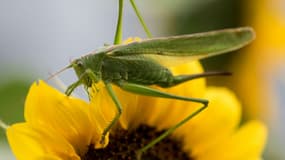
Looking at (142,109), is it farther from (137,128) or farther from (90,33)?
(90,33)

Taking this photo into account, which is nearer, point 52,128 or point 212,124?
point 52,128

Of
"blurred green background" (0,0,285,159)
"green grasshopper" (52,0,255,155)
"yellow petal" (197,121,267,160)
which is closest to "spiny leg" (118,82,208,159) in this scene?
"green grasshopper" (52,0,255,155)

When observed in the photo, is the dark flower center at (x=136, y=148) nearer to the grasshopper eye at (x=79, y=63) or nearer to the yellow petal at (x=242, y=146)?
the yellow petal at (x=242, y=146)

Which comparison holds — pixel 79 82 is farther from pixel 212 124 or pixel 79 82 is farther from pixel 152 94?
pixel 212 124

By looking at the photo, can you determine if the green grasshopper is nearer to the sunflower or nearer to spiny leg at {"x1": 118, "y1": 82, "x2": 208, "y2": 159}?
spiny leg at {"x1": 118, "y1": 82, "x2": 208, "y2": 159}

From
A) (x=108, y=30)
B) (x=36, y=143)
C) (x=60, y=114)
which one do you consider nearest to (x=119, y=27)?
(x=60, y=114)

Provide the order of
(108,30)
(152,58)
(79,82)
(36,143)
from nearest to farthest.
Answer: (36,143)
(79,82)
(152,58)
(108,30)

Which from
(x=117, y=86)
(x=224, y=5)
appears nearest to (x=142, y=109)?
(x=117, y=86)
